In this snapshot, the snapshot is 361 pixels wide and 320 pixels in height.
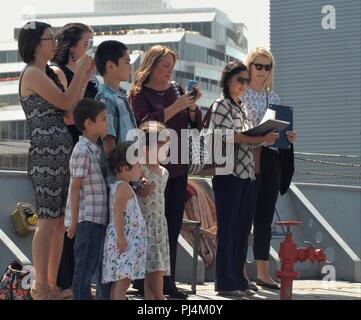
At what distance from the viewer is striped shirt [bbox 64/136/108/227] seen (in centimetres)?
621

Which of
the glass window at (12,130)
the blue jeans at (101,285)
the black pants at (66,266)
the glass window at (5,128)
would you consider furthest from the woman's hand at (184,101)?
the glass window at (5,128)

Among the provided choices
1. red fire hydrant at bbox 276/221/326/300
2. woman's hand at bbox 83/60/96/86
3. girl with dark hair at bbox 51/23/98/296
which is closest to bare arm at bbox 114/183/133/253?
girl with dark hair at bbox 51/23/98/296

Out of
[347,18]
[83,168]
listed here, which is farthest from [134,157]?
[347,18]

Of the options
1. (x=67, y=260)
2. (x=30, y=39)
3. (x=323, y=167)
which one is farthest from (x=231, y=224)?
(x=323, y=167)

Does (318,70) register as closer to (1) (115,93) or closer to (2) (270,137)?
(2) (270,137)

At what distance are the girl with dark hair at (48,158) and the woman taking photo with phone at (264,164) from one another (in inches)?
87.3

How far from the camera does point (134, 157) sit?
252 inches

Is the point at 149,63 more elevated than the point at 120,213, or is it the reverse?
the point at 149,63

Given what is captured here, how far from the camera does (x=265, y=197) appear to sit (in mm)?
8438

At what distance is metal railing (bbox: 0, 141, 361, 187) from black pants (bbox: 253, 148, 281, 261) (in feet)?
18.7

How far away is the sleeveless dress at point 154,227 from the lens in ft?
22.0

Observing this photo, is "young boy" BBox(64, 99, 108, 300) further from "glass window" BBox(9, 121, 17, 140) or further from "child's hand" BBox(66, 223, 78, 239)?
"glass window" BBox(9, 121, 17, 140)

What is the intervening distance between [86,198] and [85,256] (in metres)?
0.34

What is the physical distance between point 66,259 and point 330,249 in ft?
14.4
